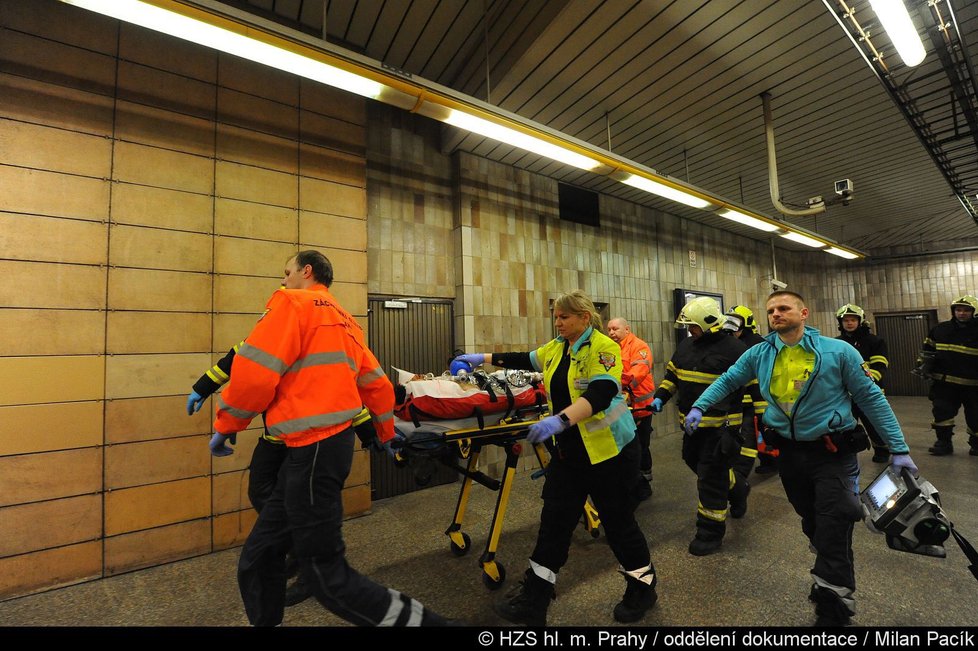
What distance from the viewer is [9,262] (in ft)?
8.07

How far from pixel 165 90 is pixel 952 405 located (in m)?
8.43

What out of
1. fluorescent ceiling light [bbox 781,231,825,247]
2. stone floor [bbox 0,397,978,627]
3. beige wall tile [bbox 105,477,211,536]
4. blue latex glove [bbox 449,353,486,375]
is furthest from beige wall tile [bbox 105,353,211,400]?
fluorescent ceiling light [bbox 781,231,825,247]

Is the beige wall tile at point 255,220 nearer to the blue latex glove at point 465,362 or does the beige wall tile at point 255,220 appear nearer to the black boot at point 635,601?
the blue latex glove at point 465,362

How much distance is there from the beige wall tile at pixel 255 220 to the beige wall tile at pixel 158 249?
18cm

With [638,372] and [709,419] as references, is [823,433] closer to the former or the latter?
[709,419]

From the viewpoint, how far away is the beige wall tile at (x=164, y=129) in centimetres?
282

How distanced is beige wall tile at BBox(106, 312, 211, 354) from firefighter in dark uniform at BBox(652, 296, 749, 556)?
3356mm

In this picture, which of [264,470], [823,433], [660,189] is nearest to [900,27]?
[660,189]

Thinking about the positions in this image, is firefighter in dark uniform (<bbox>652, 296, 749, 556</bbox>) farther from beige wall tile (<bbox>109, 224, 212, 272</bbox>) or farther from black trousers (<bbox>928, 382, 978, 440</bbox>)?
black trousers (<bbox>928, 382, 978, 440</bbox>)

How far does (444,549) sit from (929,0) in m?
4.78

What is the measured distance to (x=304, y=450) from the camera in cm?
162

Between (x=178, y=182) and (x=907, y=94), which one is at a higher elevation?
(x=907, y=94)

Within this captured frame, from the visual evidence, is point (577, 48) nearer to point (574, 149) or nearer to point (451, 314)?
point (574, 149)

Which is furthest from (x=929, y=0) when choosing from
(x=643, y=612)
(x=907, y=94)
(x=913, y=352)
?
(x=913, y=352)
